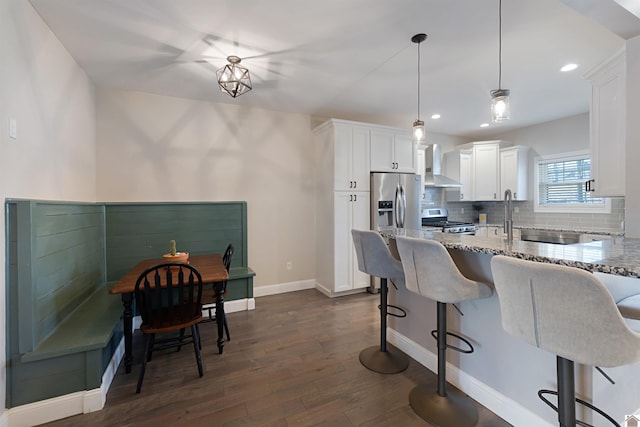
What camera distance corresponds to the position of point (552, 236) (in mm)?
4109

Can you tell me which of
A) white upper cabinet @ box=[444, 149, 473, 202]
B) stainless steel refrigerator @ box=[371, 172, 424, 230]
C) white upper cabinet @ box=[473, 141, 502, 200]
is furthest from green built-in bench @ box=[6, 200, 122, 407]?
white upper cabinet @ box=[473, 141, 502, 200]

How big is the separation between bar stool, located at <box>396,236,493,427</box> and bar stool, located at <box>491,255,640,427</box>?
361 millimetres

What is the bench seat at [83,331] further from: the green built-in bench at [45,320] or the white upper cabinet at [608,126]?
the white upper cabinet at [608,126]

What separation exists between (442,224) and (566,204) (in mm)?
2040

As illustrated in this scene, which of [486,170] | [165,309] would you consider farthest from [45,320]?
[486,170]

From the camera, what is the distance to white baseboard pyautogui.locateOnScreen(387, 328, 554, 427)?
157 cm

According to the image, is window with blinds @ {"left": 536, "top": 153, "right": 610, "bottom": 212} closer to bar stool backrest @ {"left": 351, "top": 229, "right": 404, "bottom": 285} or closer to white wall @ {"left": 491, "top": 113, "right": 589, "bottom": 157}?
white wall @ {"left": 491, "top": 113, "right": 589, "bottom": 157}

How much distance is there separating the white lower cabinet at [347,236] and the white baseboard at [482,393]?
1.57 metres

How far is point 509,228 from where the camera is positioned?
69.1 inches

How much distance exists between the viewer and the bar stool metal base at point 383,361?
2184mm

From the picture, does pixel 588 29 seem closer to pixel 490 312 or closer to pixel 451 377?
pixel 490 312

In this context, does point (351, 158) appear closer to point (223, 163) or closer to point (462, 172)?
point (223, 163)

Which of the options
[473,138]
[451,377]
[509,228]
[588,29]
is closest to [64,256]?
[451,377]


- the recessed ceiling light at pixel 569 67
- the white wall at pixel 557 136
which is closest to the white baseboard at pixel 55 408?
the recessed ceiling light at pixel 569 67
